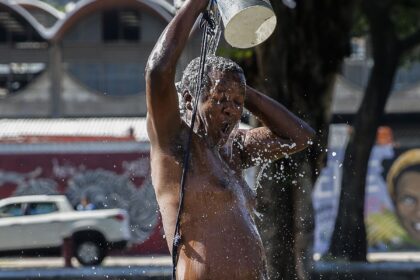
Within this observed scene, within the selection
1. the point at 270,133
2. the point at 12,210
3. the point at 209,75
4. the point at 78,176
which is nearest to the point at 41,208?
the point at 12,210

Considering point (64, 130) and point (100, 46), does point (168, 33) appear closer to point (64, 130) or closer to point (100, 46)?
point (64, 130)

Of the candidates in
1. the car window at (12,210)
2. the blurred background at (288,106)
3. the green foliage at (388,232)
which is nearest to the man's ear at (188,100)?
the blurred background at (288,106)

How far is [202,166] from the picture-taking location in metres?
3.86

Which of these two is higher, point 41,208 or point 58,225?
point 41,208

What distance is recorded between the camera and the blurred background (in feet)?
34.5

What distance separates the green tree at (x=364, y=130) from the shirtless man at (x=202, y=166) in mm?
8132

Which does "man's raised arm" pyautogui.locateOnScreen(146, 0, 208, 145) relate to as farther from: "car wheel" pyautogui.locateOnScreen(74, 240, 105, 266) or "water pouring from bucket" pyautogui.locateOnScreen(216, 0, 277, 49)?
"car wheel" pyautogui.locateOnScreen(74, 240, 105, 266)

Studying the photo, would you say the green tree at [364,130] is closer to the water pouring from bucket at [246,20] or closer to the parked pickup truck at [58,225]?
the parked pickup truck at [58,225]

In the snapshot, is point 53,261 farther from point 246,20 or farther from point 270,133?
point 246,20

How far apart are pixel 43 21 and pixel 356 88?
8.73 m

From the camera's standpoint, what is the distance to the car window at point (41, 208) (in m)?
18.2

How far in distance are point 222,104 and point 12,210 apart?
47.0 ft

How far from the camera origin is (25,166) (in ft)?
64.4

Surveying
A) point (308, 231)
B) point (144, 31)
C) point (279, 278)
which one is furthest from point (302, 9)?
point (144, 31)
